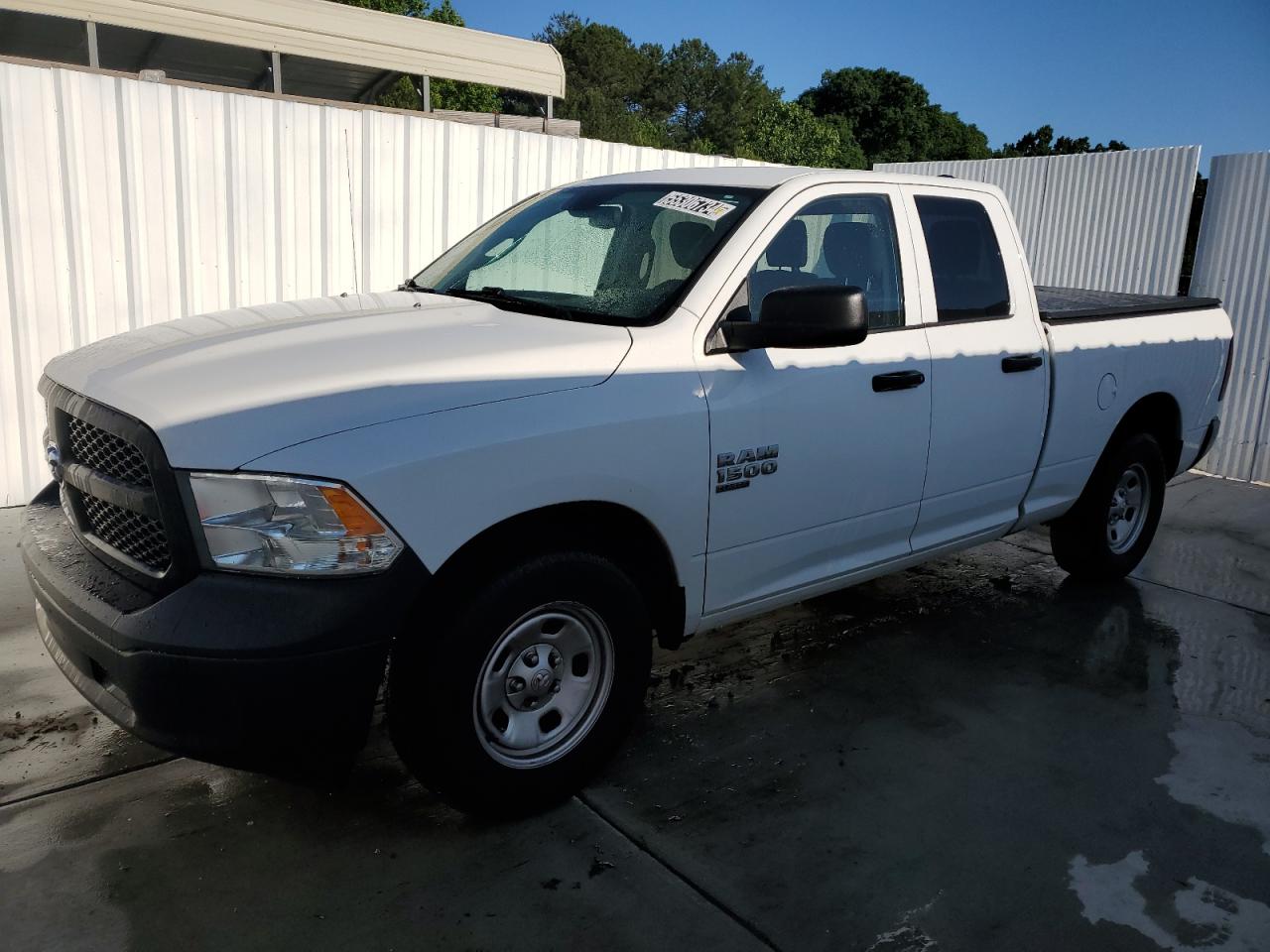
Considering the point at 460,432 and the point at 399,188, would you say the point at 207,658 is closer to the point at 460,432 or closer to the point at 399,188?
the point at 460,432

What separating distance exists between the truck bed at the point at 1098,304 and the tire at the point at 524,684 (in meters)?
2.65

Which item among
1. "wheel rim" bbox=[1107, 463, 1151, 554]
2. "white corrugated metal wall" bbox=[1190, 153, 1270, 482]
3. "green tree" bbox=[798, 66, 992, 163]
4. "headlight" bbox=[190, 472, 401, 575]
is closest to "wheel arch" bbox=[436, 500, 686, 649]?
"headlight" bbox=[190, 472, 401, 575]

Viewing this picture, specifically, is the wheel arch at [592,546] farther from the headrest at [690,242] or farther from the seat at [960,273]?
A: the seat at [960,273]

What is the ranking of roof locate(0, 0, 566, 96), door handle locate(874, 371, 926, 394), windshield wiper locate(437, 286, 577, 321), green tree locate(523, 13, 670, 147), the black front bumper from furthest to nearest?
1. green tree locate(523, 13, 670, 147)
2. roof locate(0, 0, 566, 96)
3. door handle locate(874, 371, 926, 394)
4. windshield wiper locate(437, 286, 577, 321)
5. the black front bumper

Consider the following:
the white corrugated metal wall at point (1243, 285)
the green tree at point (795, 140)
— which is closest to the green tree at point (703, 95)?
the green tree at point (795, 140)

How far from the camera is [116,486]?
2.72 metres

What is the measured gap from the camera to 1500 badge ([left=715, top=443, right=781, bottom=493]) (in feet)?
10.8

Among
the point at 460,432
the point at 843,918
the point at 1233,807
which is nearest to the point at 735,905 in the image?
the point at 843,918

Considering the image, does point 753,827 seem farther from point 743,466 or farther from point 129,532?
point 129,532

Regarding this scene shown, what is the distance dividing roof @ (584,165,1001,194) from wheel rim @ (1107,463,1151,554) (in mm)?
2009

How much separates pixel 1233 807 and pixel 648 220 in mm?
2793

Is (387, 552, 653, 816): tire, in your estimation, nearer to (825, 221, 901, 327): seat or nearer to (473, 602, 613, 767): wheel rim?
(473, 602, 613, 767): wheel rim

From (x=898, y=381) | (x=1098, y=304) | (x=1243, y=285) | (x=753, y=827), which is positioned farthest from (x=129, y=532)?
(x=1243, y=285)

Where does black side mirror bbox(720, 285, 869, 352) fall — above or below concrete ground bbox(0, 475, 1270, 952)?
above
